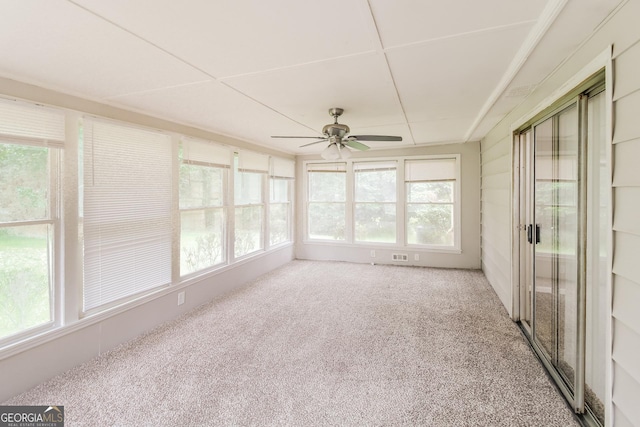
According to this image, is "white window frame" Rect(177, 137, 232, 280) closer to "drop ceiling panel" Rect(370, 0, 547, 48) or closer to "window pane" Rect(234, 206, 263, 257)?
"window pane" Rect(234, 206, 263, 257)

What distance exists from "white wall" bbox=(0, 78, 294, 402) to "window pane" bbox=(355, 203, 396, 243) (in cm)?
350

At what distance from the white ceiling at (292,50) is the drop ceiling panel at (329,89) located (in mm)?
16

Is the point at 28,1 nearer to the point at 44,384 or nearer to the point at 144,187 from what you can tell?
the point at 144,187

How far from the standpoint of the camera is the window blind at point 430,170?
17.5 feet

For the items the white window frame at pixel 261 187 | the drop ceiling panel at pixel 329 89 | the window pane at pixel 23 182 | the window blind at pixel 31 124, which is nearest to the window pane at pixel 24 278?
the window pane at pixel 23 182

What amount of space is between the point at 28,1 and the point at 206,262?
10.3 feet

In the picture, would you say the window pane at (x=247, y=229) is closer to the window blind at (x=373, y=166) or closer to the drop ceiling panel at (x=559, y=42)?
the window blind at (x=373, y=166)

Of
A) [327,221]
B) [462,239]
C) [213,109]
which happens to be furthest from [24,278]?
[462,239]

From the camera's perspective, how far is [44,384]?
2188 mm

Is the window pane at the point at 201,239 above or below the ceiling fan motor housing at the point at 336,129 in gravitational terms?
below

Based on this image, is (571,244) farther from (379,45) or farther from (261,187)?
(261,187)

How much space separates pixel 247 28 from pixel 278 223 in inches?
177

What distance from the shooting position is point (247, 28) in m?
1.53

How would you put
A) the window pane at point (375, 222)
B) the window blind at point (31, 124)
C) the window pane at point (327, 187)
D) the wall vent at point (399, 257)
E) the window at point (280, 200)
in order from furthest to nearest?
1. the window pane at point (327, 187)
2. the window pane at point (375, 222)
3. the wall vent at point (399, 257)
4. the window at point (280, 200)
5. the window blind at point (31, 124)
